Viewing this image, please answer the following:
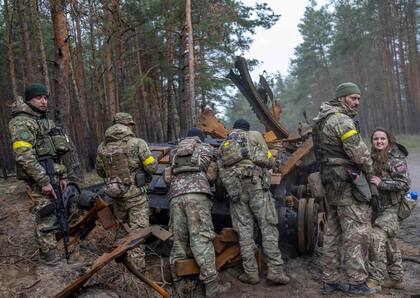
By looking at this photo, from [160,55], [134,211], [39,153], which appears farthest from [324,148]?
[160,55]

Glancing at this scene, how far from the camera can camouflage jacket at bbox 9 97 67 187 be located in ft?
15.6

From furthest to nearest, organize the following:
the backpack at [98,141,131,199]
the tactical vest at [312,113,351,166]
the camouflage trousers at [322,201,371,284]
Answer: the backpack at [98,141,131,199]
the tactical vest at [312,113,351,166]
the camouflage trousers at [322,201,371,284]

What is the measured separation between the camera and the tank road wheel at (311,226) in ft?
20.3

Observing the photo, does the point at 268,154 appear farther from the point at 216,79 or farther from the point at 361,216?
the point at 216,79

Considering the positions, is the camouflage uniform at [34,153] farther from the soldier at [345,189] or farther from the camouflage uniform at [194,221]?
the soldier at [345,189]

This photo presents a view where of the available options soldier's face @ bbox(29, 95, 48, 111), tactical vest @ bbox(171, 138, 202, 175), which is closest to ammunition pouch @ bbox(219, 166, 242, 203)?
tactical vest @ bbox(171, 138, 202, 175)

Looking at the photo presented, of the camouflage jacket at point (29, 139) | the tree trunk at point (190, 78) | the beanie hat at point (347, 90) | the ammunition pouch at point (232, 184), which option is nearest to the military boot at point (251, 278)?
the ammunition pouch at point (232, 184)

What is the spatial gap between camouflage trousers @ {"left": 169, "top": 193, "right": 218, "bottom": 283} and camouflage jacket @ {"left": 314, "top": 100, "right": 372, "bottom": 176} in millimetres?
1691

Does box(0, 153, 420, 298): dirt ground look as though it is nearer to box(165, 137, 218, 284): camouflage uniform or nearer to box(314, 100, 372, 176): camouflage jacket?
box(165, 137, 218, 284): camouflage uniform

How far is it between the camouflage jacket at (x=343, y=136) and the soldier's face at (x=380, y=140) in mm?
442

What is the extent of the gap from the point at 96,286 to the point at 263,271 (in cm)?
278

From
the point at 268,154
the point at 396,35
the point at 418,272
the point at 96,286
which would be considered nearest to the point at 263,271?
the point at 268,154

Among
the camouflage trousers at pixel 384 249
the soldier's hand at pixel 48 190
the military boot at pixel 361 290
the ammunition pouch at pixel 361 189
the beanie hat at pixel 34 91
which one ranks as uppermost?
the beanie hat at pixel 34 91

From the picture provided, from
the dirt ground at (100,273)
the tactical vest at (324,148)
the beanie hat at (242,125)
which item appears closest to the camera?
the dirt ground at (100,273)
